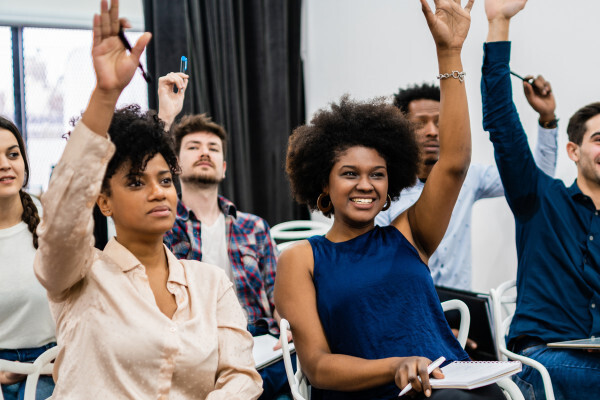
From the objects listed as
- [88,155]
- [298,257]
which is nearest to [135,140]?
[88,155]

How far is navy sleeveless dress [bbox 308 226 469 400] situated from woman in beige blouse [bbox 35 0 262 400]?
→ 0.22 metres

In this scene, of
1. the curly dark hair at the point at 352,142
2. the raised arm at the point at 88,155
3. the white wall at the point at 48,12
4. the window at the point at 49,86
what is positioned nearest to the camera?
the raised arm at the point at 88,155

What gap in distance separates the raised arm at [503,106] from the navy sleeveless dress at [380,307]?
0.70 m

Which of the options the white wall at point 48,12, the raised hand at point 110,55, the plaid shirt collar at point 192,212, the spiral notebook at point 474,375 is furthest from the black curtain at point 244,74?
the spiral notebook at point 474,375

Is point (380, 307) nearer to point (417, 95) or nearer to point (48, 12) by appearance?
point (417, 95)

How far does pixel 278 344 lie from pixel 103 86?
5.01 ft

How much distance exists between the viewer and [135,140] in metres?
1.42

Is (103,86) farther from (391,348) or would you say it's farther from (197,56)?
(197,56)

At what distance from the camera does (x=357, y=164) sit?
1646mm

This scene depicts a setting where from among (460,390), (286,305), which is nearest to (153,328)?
(286,305)

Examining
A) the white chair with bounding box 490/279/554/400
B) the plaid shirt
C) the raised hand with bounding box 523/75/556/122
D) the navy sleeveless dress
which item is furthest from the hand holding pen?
the plaid shirt

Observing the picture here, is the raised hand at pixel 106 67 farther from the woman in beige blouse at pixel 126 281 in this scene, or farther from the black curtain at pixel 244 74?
the black curtain at pixel 244 74

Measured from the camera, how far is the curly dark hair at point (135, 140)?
140 cm

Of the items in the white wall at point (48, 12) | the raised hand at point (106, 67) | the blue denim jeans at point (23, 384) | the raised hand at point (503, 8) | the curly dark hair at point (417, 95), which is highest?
the white wall at point (48, 12)
